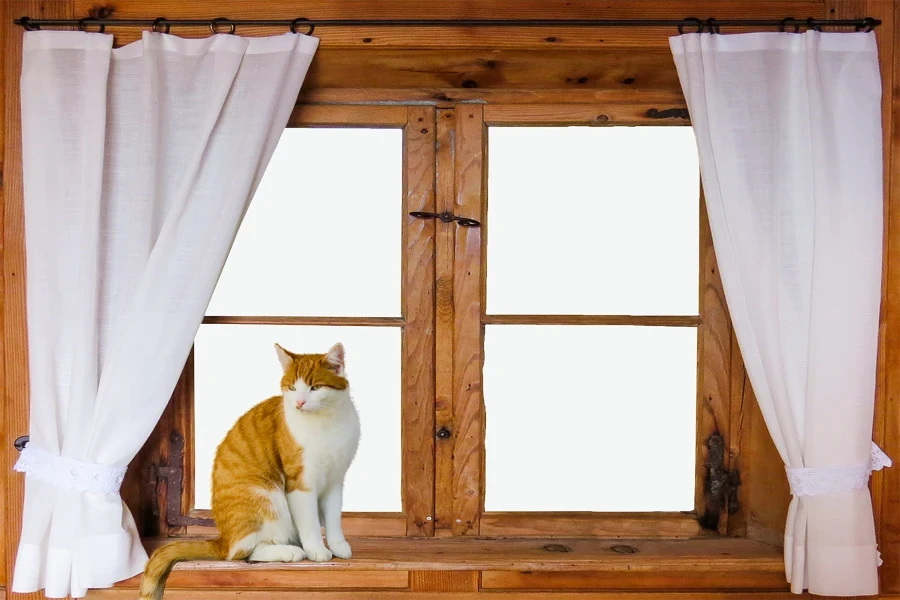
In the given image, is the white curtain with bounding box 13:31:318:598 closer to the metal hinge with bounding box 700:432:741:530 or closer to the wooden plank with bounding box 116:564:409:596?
the wooden plank with bounding box 116:564:409:596

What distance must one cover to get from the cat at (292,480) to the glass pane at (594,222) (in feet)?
1.58

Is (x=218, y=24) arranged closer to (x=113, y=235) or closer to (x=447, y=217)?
(x=113, y=235)

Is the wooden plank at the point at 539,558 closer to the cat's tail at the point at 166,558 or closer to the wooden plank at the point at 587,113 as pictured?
the cat's tail at the point at 166,558

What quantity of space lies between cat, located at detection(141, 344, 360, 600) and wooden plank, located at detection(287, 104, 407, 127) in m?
0.56

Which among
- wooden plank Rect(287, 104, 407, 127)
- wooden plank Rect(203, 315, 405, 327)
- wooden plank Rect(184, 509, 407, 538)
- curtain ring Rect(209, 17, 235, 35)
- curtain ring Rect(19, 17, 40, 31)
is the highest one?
curtain ring Rect(209, 17, 235, 35)

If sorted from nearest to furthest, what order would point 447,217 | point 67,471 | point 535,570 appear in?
point 67,471
point 535,570
point 447,217

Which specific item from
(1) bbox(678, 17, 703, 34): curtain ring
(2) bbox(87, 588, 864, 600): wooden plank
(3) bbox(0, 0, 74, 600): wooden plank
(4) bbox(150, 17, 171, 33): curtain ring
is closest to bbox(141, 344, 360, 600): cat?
(2) bbox(87, 588, 864, 600): wooden plank

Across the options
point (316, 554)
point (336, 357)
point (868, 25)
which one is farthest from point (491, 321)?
point (868, 25)

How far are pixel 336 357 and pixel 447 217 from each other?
439mm

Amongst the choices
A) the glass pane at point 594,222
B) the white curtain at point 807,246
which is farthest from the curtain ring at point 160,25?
the white curtain at point 807,246

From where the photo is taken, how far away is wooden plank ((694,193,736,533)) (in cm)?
171

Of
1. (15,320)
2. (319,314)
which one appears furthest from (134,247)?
(319,314)

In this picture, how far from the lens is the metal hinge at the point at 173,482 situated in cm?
170

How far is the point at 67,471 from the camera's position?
144 cm
